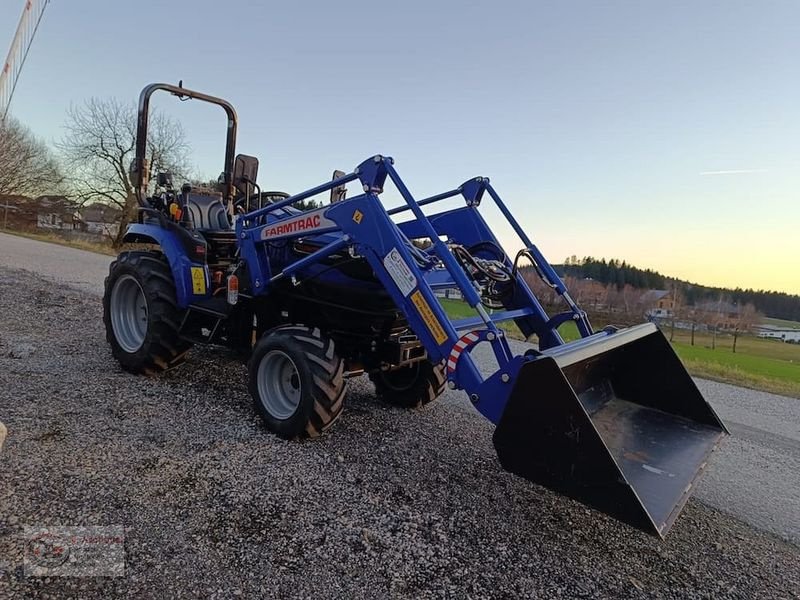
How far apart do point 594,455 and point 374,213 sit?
6.72 feet

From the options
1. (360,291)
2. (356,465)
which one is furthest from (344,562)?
(360,291)

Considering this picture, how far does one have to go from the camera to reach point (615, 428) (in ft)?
11.9

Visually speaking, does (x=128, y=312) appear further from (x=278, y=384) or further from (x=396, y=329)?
(x=396, y=329)

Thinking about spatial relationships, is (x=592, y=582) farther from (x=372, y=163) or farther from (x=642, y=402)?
(x=372, y=163)

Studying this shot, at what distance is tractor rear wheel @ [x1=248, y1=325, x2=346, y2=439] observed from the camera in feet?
12.3

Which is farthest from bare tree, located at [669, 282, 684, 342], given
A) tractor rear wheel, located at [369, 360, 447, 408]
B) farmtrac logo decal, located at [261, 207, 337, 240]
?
farmtrac logo decal, located at [261, 207, 337, 240]

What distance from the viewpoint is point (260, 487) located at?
10.3ft

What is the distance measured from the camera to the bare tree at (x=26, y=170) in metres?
36.2

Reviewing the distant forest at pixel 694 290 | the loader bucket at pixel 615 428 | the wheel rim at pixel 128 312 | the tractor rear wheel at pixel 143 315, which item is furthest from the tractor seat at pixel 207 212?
the distant forest at pixel 694 290

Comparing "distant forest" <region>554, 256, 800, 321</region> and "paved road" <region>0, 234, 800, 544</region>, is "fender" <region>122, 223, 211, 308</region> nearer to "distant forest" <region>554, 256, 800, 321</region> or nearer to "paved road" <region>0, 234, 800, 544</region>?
"paved road" <region>0, 234, 800, 544</region>

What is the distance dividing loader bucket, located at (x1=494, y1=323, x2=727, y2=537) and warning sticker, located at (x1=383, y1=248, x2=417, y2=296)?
3.19ft

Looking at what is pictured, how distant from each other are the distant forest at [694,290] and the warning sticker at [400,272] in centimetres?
2553

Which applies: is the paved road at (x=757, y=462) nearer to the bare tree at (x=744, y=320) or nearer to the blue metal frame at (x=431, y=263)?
the blue metal frame at (x=431, y=263)

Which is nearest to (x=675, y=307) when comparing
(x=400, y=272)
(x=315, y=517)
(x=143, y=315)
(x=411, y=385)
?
(x=411, y=385)
